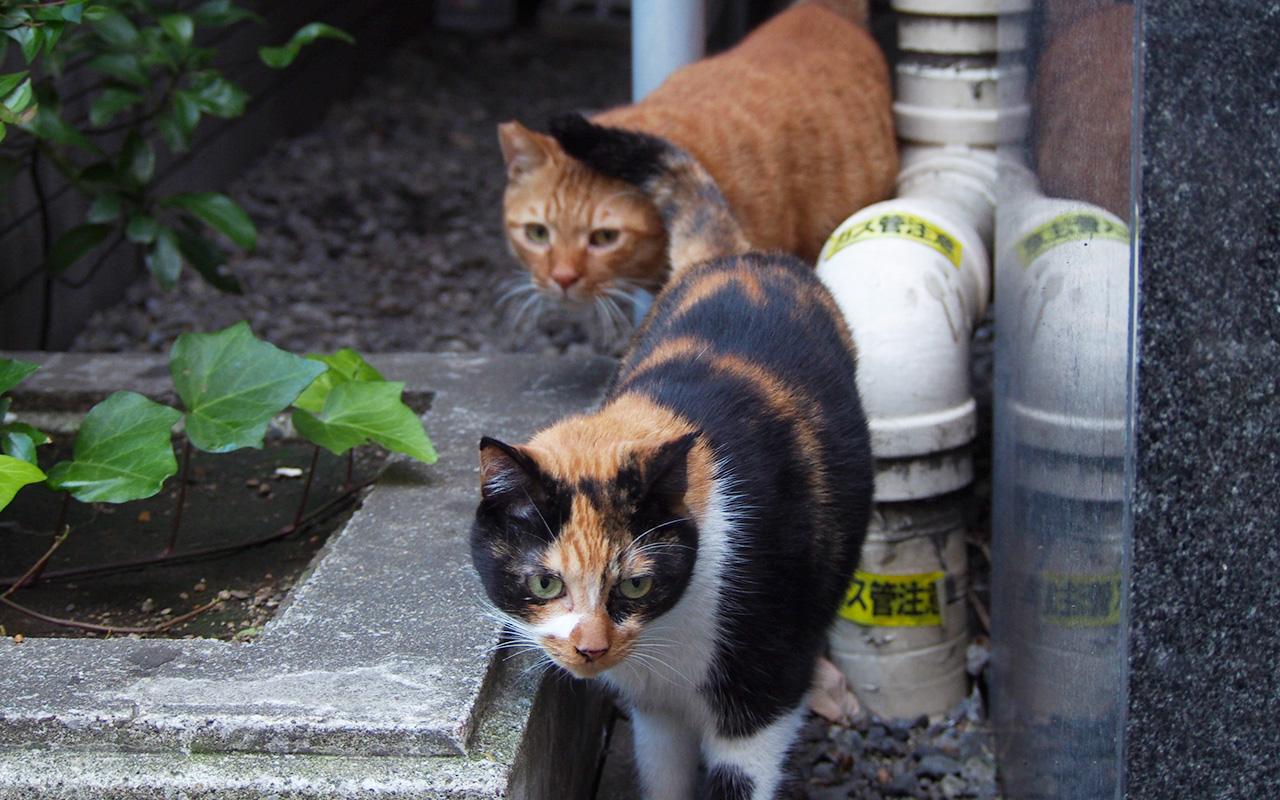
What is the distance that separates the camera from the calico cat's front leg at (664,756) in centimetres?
217

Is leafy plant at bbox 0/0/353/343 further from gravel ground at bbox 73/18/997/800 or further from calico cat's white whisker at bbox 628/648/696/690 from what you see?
calico cat's white whisker at bbox 628/648/696/690

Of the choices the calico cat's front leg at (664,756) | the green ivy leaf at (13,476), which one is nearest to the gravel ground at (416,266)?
the calico cat's front leg at (664,756)

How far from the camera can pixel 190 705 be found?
1.71m

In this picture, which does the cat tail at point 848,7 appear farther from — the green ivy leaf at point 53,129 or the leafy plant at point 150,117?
the green ivy leaf at point 53,129

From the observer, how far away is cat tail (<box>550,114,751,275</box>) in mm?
2742

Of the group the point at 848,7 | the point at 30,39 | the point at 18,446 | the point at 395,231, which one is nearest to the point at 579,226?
the point at 30,39

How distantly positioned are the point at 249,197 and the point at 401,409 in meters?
3.52

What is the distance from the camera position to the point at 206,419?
7.04ft

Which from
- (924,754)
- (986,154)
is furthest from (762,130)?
(924,754)

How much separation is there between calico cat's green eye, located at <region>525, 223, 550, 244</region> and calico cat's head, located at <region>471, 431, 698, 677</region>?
155cm

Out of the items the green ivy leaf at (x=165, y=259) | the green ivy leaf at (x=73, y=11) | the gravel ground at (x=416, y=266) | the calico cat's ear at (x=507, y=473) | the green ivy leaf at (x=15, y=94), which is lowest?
the gravel ground at (x=416, y=266)

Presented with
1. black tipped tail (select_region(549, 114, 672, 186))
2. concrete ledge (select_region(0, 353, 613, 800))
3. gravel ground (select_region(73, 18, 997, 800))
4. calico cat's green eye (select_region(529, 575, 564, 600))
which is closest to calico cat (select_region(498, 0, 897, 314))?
black tipped tail (select_region(549, 114, 672, 186))

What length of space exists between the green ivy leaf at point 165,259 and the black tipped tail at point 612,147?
118 cm

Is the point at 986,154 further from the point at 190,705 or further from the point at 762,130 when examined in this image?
the point at 190,705
